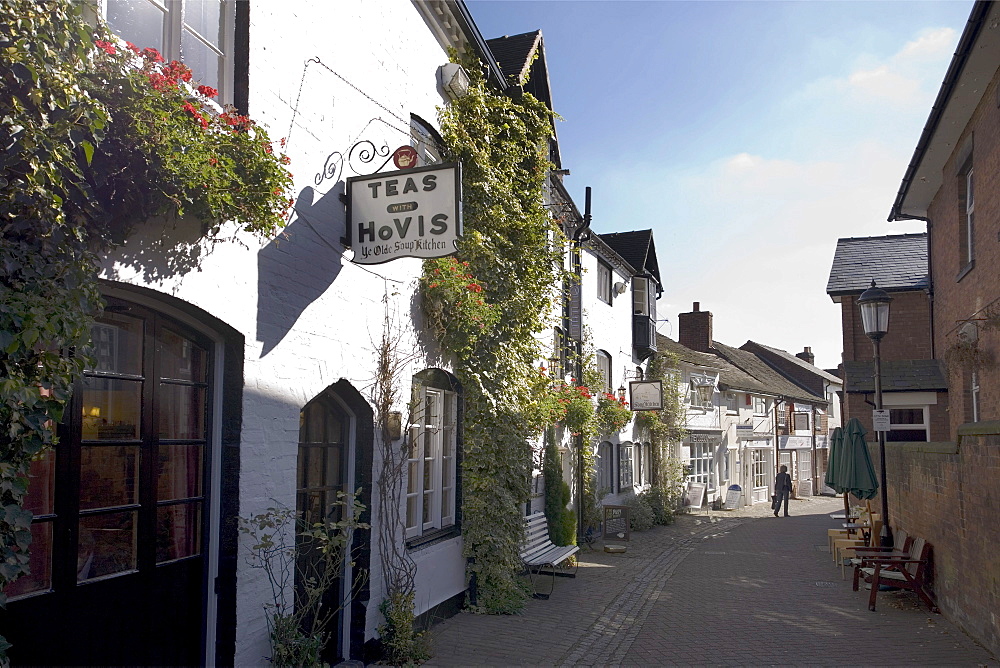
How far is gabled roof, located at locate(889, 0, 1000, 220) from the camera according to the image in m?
9.50

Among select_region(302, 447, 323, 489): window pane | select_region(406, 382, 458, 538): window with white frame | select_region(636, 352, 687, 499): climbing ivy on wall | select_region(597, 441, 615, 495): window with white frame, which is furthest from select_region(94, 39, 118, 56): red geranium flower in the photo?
select_region(636, 352, 687, 499): climbing ivy on wall

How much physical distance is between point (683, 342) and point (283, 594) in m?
34.5

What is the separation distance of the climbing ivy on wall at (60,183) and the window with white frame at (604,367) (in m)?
16.9

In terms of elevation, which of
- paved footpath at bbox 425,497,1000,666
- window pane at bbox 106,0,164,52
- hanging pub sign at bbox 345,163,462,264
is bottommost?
paved footpath at bbox 425,497,1000,666

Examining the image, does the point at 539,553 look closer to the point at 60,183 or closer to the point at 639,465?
the point at 60,183

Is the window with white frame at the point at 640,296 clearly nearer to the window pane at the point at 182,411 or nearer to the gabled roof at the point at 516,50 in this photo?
the gabled roof at the point at 516,50

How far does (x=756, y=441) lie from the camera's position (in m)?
36.4

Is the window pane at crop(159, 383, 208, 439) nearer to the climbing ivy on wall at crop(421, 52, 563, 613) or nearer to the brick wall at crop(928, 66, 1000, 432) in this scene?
the climbing ivy on wall at crop(421, 52, 563, 613)

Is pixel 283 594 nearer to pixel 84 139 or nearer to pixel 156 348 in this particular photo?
pixel 156 348

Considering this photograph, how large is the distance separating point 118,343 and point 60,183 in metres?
1.46

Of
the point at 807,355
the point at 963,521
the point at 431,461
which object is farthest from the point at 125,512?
the point at 807,355

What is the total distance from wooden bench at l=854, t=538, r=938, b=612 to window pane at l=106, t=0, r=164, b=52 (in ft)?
32.8

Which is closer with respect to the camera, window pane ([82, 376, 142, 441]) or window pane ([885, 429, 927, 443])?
window pane ([82, 376, 142, 441])

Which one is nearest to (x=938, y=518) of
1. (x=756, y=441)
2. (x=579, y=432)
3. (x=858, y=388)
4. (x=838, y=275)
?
(x=579, y=432)
